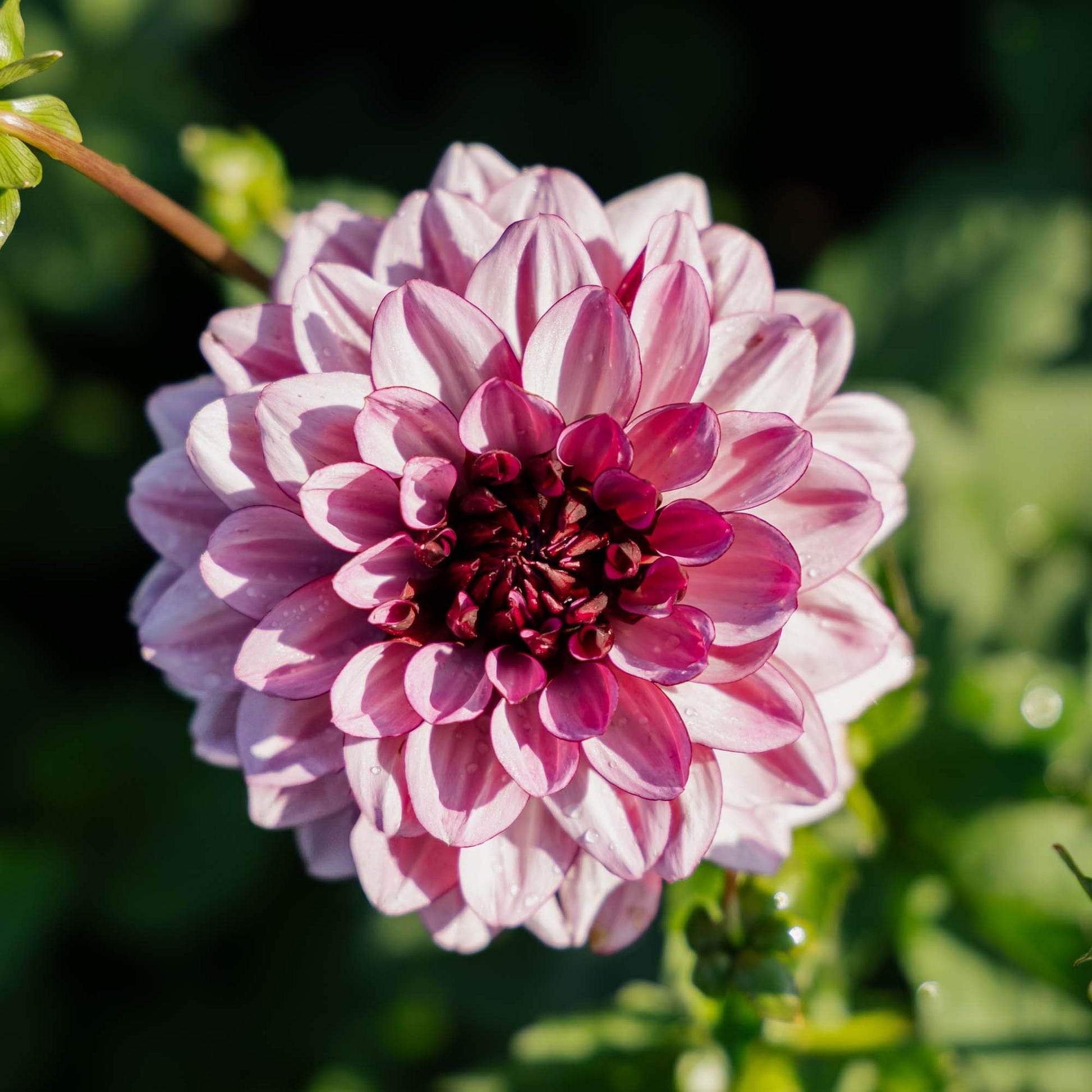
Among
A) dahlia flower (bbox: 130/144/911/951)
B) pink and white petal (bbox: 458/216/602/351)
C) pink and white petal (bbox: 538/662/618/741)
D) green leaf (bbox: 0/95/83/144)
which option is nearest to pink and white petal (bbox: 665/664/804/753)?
dahlia flower (bbox: 130/144/911/951)

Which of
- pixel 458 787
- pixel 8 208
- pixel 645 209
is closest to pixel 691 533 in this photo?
pixel 458 787

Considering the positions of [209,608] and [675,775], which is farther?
[209,608]

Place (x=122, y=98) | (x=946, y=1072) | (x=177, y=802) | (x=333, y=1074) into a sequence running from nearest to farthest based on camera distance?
(x=946, y=1072)
(x=333, y=1074)
(x=177, y=802)
(x=122, y=98)

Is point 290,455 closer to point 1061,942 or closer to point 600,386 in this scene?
point 600,386

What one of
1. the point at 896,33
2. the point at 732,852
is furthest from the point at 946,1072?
the point at 896,33

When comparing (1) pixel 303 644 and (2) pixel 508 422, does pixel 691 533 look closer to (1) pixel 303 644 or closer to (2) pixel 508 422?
(2) pixel 508 422

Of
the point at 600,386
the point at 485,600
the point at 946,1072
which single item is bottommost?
the point at 946,1072

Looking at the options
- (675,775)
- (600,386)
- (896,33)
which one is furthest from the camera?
(896,33)

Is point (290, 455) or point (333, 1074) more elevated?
point (290, 455)
